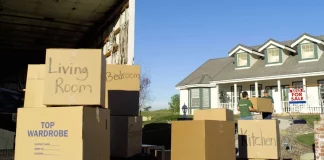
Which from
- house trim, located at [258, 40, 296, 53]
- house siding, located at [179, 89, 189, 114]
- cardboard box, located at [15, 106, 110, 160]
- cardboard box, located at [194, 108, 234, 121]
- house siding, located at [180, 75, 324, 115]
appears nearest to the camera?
cardboard box, located at [15, 106, 110, 160]

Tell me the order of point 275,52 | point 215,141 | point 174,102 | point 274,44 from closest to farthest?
1. point 215,141
2. point 274,44
3. point 275,52
4. point 174,102

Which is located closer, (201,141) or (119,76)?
(201,141)

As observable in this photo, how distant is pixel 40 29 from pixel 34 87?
197 inches

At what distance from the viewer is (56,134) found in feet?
9.95

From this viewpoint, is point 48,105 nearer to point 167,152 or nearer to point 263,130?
point 167,152

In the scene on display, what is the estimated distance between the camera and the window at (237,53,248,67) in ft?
64.8

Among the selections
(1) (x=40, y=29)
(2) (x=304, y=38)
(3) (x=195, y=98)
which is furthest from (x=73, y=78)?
(3) (x=195, y=98)

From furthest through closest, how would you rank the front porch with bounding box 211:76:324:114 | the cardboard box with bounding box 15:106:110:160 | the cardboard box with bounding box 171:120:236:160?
the front porch with bounding box 211:76:324:114, the cardboard box with bounding box 171:120:236:160, the cardboard box with bounding box 15:106:110:160

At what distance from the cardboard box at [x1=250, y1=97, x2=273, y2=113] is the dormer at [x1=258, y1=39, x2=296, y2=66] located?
11.3m

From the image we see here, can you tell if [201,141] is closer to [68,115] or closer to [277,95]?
[68,115]

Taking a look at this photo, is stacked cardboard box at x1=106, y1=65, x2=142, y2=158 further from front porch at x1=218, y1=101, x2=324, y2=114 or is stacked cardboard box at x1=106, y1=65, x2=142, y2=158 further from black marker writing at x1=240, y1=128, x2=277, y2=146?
front porch at x1=218, y1=101, x2=324, y2=114

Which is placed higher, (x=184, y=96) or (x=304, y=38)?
(x=304, y=38)

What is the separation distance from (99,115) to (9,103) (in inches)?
205

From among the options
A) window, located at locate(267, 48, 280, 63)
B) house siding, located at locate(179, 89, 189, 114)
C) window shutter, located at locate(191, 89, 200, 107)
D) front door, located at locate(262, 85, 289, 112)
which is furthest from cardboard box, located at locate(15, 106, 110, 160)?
house siding, located at locate(179, 89, 189, 114)
